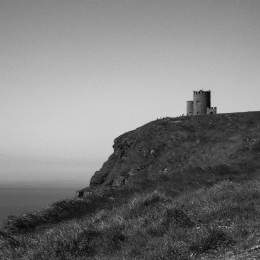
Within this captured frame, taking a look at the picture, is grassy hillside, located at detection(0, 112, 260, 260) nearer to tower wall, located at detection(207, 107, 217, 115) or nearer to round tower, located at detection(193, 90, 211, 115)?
tower wall, located at detection(207, 107, 217, 115)

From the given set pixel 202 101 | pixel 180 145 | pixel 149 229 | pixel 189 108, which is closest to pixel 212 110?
pixel 202 101

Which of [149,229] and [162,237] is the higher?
[149,229]

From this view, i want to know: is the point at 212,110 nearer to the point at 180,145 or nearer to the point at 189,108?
the point at 189,108

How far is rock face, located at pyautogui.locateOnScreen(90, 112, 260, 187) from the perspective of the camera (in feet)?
162

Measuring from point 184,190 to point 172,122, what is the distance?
4783cm

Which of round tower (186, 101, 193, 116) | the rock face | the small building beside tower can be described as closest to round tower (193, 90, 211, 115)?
the small building beside tower

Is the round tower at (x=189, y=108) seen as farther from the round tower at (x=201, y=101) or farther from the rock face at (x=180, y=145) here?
the rock face at (x=180, y=145)

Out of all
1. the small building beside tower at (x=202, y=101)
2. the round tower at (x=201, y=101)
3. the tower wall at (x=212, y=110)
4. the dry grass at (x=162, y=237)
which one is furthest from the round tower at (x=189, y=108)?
the dry grass at (x=162, y=237)

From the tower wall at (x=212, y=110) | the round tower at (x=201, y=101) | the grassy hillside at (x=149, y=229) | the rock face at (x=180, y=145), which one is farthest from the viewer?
the round tower at (x=201, y=101)

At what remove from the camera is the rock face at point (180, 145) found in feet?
162

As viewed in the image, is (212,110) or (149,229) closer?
(149,229)

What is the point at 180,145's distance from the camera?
57.4 metres

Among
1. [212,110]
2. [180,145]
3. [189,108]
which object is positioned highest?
[189,108]

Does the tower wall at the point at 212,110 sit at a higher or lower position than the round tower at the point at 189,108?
lower
